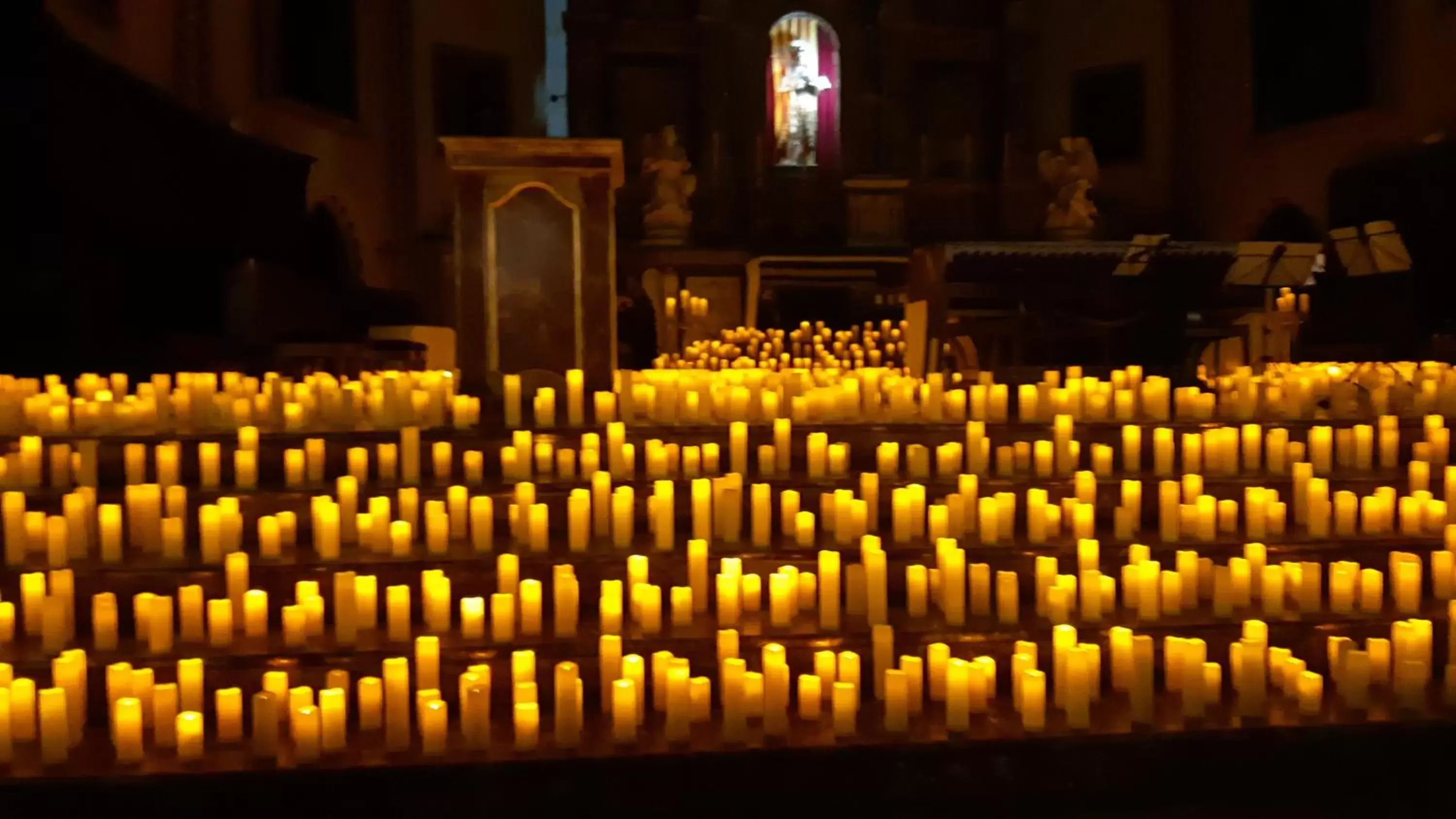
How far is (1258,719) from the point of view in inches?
90.8

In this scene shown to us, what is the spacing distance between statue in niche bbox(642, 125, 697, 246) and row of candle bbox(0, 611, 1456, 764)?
6.15 m

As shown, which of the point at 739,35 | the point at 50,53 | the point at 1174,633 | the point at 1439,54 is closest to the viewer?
the point at 1174,633

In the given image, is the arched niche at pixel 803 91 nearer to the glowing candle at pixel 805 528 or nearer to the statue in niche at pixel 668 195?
the statue in niche at pixel 668 195

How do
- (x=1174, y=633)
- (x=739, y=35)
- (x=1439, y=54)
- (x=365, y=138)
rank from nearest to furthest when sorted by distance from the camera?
(x=1174, y=633) → (x=1439, y=54) → (x=365, y=138) → (x=739, y=35)

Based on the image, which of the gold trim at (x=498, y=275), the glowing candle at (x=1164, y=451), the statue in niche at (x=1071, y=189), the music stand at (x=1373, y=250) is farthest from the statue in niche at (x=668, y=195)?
the glowing candle at (x=1164, y=451)

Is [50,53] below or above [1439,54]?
below

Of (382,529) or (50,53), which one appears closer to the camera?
(382,529)

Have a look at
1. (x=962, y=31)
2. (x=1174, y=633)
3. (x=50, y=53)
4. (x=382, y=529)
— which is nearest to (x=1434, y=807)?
(x=1174, y=633)

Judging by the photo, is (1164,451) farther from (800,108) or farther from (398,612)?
(800,108)

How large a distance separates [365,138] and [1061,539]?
900 cm

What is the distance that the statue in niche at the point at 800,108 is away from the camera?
455 inches

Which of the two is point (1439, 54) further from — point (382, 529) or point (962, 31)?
point (382, 529)

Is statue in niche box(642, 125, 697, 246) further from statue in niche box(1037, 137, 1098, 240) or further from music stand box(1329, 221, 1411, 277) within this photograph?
music stand box(1329, 221, 1411, 277)

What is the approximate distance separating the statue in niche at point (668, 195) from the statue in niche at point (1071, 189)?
2.60m
